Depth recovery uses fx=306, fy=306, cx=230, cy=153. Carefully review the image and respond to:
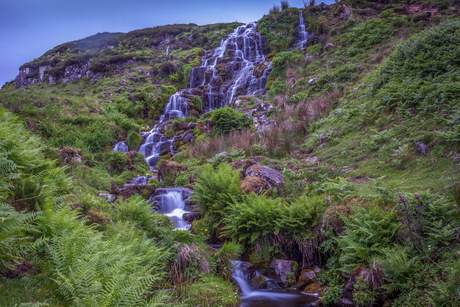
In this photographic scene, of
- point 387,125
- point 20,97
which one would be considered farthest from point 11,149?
point 20,97

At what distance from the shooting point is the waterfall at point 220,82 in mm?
20072

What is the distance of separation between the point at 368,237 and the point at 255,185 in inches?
155

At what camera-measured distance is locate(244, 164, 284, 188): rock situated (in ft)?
30.1

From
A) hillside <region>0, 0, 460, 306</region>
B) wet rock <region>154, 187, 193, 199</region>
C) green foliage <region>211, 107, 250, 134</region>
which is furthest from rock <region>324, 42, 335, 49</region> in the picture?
wet rock <region>154, 187, 193, 199</region>

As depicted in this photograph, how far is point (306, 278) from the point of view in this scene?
6.41 metres

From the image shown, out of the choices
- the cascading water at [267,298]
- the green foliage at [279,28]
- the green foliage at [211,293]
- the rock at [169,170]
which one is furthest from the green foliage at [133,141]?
the green foliage at [279,28]

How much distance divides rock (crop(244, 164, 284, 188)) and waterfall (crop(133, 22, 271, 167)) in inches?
371

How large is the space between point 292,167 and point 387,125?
11.7 ft

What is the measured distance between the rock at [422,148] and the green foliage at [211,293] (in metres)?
5.98

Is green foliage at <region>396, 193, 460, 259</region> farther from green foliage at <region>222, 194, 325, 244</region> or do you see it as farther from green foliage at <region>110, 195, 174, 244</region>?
green foliage at <region>110, 195, 174, 244</region>

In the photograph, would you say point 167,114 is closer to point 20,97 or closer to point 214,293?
point 20,97

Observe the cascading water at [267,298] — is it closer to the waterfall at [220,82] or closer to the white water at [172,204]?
the white water at [172,204]

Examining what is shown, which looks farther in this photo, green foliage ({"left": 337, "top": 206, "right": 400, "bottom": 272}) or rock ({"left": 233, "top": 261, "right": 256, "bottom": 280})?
rock ({"left": 233, "top": 261, "right": 256, "bottom": 280})

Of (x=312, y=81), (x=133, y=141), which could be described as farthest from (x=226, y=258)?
(x=133, y=141)
